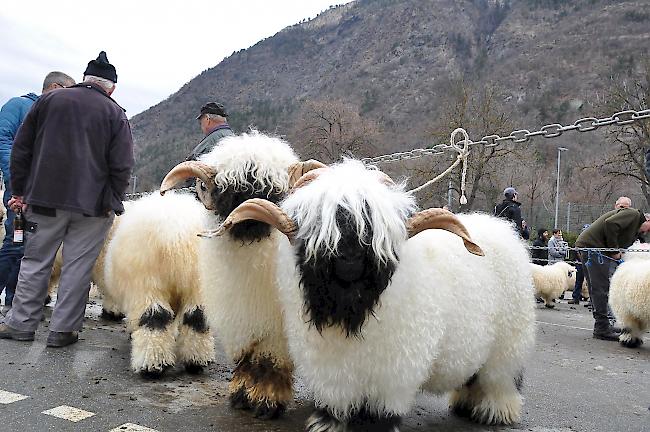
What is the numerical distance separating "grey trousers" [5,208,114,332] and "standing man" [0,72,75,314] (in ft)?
4.41

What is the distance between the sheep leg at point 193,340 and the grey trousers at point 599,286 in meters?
6.52

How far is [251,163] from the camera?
3.87 m

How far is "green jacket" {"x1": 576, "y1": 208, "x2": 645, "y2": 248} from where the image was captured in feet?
29.6

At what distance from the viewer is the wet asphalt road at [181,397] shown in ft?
11.8

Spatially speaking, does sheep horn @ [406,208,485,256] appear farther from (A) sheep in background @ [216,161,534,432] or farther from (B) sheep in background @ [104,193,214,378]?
(B) sheep in background @ [104,193,214,378]

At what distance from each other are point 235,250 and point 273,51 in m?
173

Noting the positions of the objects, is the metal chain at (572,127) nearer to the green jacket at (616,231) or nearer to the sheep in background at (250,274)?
the sheep in background at (250,274)

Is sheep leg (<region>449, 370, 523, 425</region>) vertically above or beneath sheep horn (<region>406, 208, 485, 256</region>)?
beneath

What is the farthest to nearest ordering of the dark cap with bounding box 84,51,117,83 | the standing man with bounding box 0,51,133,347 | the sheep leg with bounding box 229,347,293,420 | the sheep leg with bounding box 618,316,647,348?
the sheep leg with bounding box 618,316,647,348
the dark cap with bounding box 84,51,117,83
the standing man with bounding box 0,51,133,347
the sheep leg with bounding box 229,347,293,420

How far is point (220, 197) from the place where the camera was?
12.7 ft

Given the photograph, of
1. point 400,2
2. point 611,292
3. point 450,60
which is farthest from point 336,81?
point 611,292

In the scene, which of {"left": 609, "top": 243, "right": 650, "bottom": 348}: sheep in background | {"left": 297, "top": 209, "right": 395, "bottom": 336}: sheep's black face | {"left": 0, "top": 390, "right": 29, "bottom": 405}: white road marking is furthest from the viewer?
{"left": 609, "top": 243, "right": 650, "bottom": 348}: sheep in background

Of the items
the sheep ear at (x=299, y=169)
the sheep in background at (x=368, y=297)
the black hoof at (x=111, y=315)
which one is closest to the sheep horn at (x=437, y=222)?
the sheep in background at (x=368, y=297)

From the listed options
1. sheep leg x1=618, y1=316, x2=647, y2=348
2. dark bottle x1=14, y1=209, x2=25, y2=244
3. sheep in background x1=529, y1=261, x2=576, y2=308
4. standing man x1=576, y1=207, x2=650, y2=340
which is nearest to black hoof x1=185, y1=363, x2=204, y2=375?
dark bottle x1=14, y1=209, x2=25, y2=244
